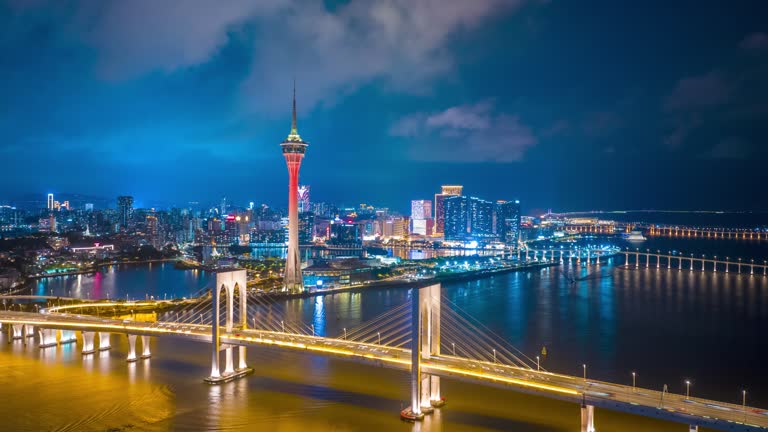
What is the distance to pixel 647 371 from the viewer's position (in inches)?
300

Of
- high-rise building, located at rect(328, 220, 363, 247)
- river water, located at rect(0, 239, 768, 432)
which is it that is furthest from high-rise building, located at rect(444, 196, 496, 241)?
river water, located at rect(0, 239, 768, 432)

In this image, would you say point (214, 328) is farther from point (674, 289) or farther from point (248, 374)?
point (674, 289)

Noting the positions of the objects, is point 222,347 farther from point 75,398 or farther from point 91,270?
point 91,270

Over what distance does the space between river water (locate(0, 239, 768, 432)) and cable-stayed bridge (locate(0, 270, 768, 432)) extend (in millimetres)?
291

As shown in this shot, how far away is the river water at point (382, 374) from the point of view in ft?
18.2

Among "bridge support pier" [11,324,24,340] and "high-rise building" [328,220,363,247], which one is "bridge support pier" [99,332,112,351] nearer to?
"bridge support pier" [11,324,24,340]

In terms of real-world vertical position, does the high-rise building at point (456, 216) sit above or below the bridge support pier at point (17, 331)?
above

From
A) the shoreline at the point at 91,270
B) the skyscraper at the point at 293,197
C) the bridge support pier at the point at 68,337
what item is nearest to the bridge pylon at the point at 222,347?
the bridge support pier at the point at 68,337

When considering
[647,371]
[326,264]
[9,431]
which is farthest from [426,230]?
[9,431]

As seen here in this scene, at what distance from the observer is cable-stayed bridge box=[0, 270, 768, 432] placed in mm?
4343

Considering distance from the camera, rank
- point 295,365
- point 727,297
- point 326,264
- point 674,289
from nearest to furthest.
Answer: point 295,365
point 727,297
point 674,289
point 326,264

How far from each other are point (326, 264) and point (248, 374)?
1079 cm

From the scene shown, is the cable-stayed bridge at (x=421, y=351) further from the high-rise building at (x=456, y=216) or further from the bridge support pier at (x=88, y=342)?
the high-rise building at (x=456, y=216)

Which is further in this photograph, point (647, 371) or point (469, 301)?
point (469, 301)
